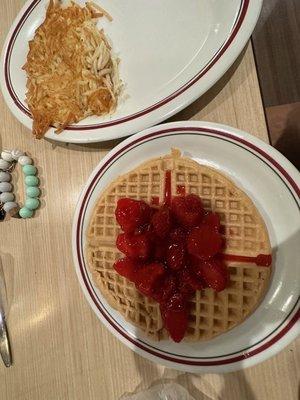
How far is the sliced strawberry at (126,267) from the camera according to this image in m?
1.12

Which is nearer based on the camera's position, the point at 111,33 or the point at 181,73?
the point at 181,73

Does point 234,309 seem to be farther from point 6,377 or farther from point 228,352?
point 6,377

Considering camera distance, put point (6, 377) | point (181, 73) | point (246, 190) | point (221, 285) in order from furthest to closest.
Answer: point (6, 377) → point (181, 73) → point (246, 190) → point (221, 285)

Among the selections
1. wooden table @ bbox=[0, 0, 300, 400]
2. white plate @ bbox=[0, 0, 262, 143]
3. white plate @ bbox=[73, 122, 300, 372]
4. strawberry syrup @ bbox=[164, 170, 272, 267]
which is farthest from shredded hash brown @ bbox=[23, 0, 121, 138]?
strawberry syrup @ bbox=[164, 170, 272, 267]

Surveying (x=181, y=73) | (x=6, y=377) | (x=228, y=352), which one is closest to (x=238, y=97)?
(x=181, y=73)

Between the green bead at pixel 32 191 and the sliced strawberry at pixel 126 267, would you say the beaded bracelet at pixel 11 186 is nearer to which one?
the green bead at pixel 32 191

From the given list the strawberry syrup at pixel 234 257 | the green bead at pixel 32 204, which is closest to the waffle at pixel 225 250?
the strawberry syrup at pixel 234 257

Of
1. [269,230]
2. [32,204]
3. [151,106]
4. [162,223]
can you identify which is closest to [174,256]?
[162,223]

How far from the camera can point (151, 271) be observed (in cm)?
107

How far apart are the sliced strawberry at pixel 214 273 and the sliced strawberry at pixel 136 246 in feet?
0.54

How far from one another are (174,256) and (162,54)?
2.45 ft

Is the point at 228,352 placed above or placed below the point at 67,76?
below

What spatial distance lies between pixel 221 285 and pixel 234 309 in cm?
10

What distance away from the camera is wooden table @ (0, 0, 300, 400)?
114 centimetres
